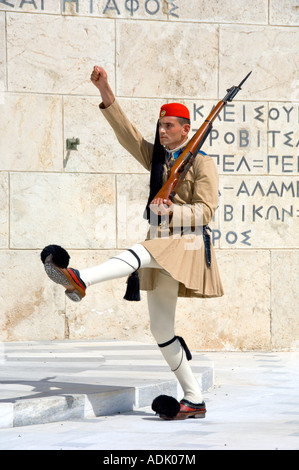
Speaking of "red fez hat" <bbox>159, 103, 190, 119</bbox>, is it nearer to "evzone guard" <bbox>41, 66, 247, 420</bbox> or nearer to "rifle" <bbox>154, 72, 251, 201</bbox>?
"evzone guard" <bbox>41, 66, 247, 420</bbox>

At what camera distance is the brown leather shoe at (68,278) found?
4.70 m

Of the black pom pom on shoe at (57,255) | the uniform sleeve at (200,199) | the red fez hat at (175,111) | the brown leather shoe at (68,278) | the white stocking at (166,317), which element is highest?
the red fez hat at (175,111)

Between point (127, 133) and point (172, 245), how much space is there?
84 cm

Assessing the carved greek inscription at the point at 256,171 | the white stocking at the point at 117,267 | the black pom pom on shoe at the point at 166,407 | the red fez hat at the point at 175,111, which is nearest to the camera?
the white stocking at the point at 117,267

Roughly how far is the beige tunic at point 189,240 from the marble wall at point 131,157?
3.71m

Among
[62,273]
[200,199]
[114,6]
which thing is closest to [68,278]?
[62,273]

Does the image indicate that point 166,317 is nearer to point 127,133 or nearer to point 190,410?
point 190,410

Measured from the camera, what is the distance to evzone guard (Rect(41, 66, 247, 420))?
202 inches

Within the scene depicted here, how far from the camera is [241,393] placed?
6566 millimetres

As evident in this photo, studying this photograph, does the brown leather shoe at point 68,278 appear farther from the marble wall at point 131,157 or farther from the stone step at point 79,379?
the marble wall at point 131,157

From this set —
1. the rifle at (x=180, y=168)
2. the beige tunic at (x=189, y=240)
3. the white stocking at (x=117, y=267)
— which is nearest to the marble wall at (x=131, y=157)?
the beige tunic at (x=189, y=240)

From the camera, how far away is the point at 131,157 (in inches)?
366

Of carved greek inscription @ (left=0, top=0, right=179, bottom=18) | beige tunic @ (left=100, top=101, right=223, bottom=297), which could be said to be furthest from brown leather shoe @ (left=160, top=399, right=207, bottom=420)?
carved greek inscription @ (left=0, top=0, right=179, bottom=18)
